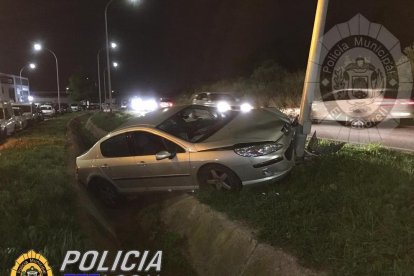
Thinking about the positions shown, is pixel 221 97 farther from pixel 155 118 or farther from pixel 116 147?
pixel 116 147

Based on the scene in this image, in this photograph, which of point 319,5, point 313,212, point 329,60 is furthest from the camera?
point 329,60

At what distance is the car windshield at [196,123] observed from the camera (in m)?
7.33

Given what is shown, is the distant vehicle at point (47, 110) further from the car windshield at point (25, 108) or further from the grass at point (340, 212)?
the grass at point (340, 212)

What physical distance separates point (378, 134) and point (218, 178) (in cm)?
811

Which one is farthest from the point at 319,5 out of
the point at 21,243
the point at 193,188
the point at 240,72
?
the point at 240,72

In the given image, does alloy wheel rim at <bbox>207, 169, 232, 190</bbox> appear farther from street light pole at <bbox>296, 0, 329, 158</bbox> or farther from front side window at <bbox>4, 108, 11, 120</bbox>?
front side window at <bbox>4, 108, 11, 120</bbox>

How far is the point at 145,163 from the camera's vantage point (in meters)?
7.30

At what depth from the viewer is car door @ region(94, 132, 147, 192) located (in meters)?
7.53

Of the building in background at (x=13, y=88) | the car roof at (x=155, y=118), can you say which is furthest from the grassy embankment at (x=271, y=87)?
the building in background at (x=13, y=88)

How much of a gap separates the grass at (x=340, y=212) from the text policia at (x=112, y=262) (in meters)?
1.26

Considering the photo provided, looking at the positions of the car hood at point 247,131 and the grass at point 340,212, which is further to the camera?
the car hood at point 247,131

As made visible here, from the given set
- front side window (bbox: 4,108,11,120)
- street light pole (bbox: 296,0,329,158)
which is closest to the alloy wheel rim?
street light pole (bbox: 296,0,329,158)

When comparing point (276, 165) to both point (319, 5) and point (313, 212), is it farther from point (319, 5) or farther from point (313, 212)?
point (319, 5)

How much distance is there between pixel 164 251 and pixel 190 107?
3274 millimetres
